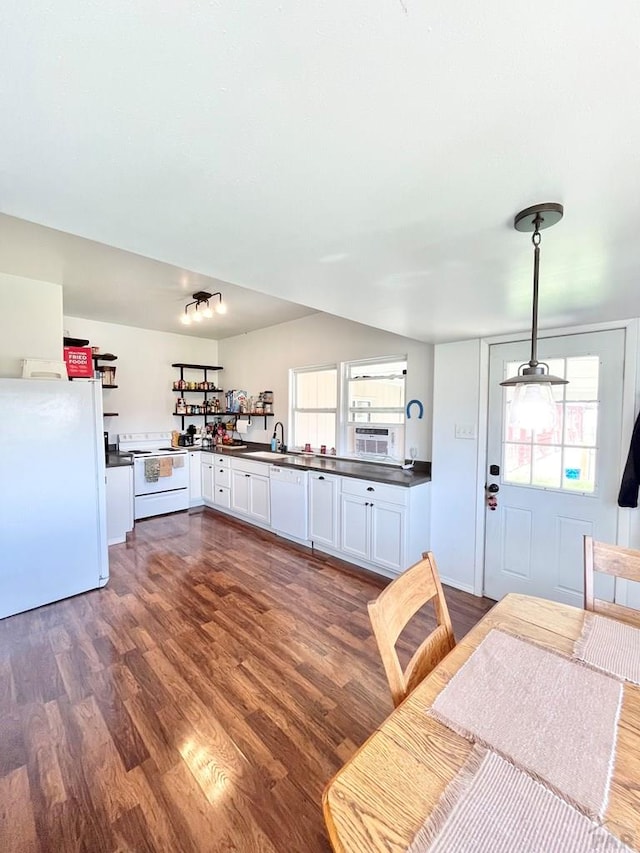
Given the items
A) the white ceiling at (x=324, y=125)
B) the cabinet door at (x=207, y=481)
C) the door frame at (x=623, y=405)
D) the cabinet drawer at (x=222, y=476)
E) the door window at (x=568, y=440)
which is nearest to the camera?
the white ceiling at (x=324, y=125)

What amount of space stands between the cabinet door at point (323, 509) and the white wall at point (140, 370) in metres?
2.82

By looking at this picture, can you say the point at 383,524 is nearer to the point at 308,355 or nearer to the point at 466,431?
the point at 466,431

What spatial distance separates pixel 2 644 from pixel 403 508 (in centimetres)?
279

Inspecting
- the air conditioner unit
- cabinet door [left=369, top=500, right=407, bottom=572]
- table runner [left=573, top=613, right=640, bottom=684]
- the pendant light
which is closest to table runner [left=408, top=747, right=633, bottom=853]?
table runner [left=573, top=613, right=640, bottom=684]

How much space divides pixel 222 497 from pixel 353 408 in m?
2.12

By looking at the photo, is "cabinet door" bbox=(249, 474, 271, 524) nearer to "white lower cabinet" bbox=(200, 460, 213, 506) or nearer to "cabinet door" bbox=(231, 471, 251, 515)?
"cabinet door" bbox=(231, 471, 251, 515)

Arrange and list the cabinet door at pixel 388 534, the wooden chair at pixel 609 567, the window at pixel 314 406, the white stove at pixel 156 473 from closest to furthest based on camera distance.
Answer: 1. the wooden chair at pixel 609 567
2. the cabinet door at pixel 388 534
3. the window at pixel 314 406
4. the white stove at pixel 156 473

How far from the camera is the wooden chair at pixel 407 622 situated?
987 mm

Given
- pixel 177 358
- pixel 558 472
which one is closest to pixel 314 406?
pixel 177 358

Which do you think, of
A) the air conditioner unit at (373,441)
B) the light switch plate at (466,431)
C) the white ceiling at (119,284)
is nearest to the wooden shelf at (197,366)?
the white ceiling at (119,284)

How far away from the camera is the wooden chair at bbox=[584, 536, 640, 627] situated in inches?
54.1

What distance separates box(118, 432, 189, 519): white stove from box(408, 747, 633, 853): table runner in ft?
13.9

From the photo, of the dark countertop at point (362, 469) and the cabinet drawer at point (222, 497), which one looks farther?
the cabinet drawer at point (222, 497)

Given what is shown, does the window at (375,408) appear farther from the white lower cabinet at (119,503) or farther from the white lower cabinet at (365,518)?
the white lower cabinet at (119,503)
